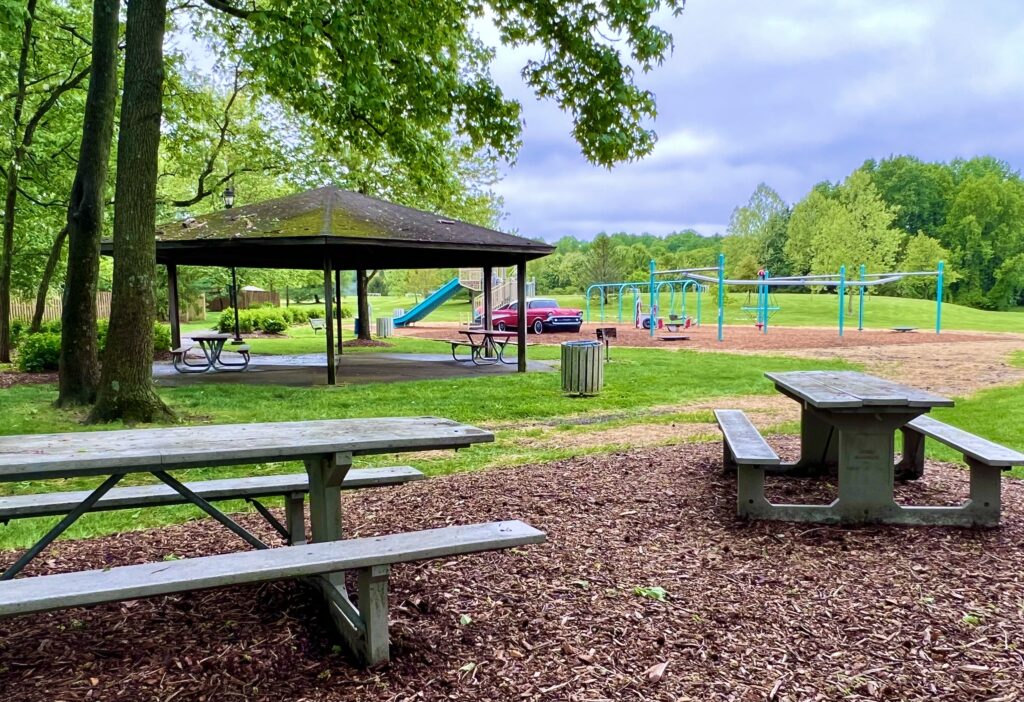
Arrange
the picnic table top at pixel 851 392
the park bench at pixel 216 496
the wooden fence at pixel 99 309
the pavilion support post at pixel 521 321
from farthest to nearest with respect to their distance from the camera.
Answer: the wooden fence at pixel 99 309, the pavilion support post at pixel 521 321, the picnic table top at pixel 851 392, the park bench at pixel 216 496

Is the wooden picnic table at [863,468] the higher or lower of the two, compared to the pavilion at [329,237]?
lower

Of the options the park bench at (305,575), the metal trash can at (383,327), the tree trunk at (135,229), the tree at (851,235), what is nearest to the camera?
the park bench at (305,575)

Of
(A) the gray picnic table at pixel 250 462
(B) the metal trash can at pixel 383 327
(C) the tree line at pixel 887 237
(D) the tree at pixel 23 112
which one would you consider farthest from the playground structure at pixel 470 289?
(C) the tree line at pixel 887 237

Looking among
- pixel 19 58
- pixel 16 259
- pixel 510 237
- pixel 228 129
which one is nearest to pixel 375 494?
pixel 510 237

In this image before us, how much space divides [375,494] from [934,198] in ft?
273

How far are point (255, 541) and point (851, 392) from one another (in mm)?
3185

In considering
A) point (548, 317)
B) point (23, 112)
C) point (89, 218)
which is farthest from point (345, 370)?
point (548, 317)

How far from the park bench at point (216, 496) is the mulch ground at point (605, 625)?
36 centimetres

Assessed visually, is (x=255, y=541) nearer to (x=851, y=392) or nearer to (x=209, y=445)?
(x=209, y=445)

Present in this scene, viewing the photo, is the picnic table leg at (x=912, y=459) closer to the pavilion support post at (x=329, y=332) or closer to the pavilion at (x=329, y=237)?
the pavilion at (x=329, y=237)

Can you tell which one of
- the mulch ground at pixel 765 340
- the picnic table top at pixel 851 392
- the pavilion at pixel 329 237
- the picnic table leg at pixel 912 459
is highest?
the pavilion at pixel 329 237

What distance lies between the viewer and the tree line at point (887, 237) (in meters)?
53.9

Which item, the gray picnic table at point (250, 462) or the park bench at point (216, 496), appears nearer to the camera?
the gray picnic table at point (250, 462)

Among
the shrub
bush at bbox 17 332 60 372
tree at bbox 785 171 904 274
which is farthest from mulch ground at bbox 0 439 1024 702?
tree at bbox 785 171 904 274
